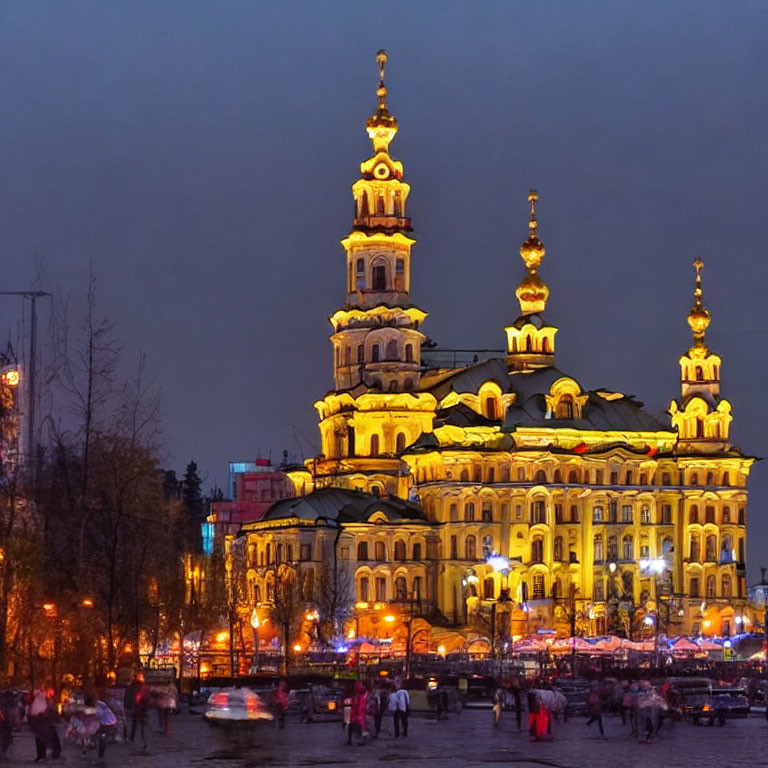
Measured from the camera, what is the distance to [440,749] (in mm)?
48844

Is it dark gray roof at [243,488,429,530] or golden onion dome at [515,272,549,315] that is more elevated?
golden onion dome at [515,272,549,315]

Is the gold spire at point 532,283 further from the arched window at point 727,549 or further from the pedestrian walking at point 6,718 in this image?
the pedestrian walking at point 6,718

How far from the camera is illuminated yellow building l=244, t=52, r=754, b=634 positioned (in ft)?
447

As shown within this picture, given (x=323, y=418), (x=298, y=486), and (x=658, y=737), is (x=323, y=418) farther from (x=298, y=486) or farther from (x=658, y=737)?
(x=658, y=737)

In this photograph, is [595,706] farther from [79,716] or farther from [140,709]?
[79,716]

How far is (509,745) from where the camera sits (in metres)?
50.1

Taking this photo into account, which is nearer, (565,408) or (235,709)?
(235,709)

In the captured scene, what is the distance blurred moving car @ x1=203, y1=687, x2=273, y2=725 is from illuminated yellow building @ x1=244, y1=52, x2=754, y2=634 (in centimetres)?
7895

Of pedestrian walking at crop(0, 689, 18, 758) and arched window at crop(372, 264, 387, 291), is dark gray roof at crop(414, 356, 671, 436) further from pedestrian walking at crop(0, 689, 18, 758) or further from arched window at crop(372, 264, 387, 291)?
pedestrian walking at crop(0, 689, 18, 758)

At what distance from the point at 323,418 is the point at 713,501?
28011 mm

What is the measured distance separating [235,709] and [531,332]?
103m

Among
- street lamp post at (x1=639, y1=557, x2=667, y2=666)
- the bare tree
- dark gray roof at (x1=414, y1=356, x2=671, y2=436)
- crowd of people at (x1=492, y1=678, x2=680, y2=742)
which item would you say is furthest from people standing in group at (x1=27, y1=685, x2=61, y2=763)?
dark gray roof at (x1=414, y1=356, x2=671, y2=436)

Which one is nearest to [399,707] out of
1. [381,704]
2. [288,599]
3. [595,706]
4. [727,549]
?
[381,704]

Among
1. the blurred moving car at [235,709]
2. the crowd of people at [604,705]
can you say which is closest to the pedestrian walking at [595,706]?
the crowd of people at [604,705]
